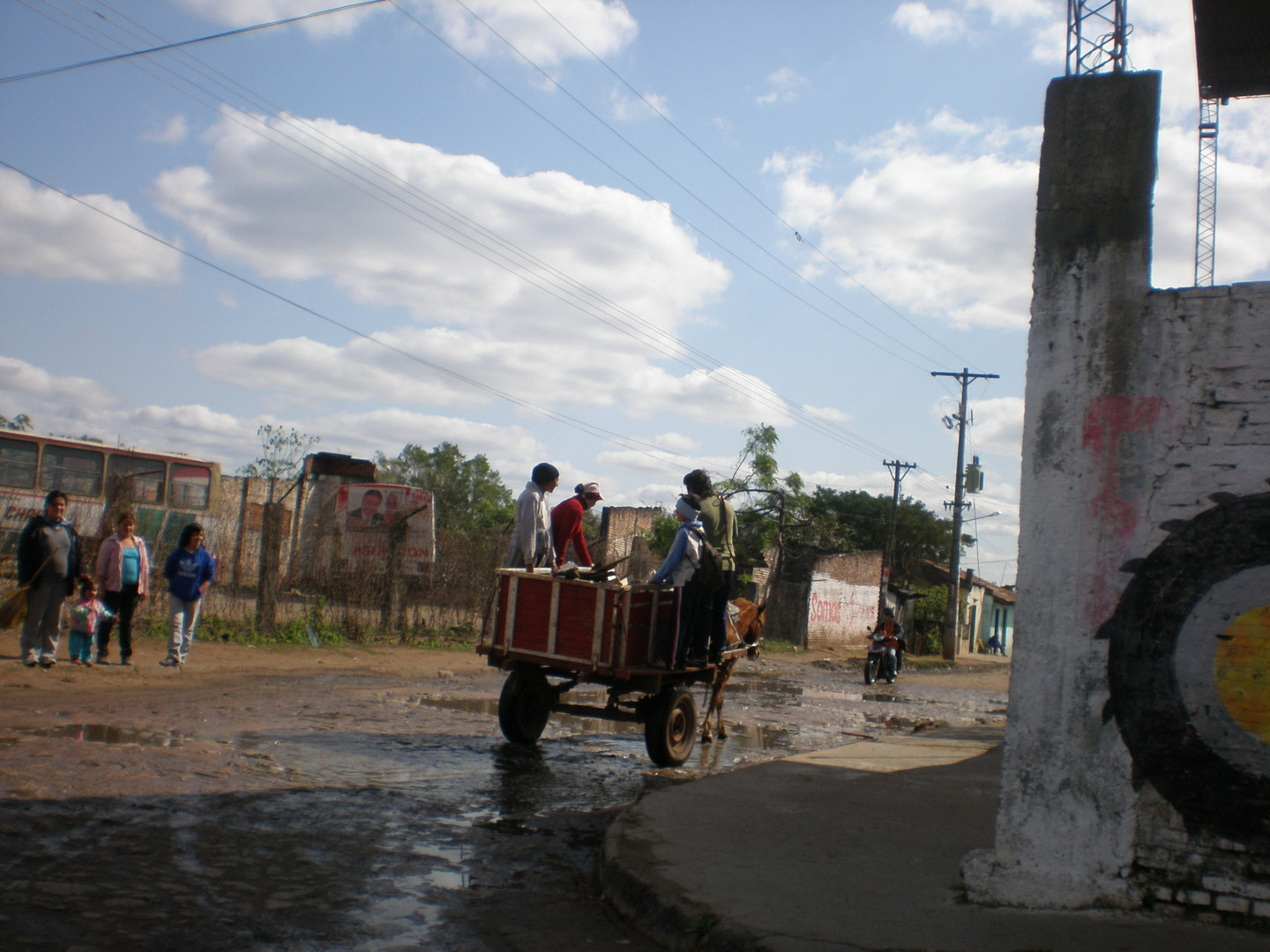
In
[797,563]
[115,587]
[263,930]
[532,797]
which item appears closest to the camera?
[263,930]

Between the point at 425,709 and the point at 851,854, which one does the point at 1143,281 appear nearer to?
the point at 851,854

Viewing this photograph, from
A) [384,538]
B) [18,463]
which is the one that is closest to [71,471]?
[18,463]

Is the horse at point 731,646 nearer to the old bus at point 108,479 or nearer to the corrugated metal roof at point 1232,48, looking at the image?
the corrugated metal roof at point 1232,48

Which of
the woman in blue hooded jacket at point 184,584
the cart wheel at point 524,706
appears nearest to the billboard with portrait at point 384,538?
the woman in blue hooded jacket at point 184,584

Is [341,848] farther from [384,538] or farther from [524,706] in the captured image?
[384,538]

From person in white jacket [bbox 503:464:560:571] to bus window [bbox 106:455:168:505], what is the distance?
11.8m

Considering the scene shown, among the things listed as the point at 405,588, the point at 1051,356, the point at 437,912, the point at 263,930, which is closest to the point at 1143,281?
the point at 1051,356

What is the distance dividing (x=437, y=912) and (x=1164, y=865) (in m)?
2.93

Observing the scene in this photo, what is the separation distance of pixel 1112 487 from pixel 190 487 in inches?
714

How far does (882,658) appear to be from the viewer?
65.3 ft

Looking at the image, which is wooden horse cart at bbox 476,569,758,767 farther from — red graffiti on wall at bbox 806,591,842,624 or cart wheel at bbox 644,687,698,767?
red graffiti on wall at bbox 806,591,842,624

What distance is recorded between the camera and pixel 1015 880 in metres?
4.03

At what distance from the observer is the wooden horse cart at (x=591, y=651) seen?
7.14 meters

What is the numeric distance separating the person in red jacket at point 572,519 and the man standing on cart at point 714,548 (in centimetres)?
84
